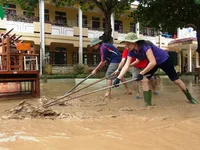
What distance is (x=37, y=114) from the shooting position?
4.10 meters

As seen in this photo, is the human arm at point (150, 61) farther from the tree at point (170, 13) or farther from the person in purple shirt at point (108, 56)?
the tree at point (170, 13)

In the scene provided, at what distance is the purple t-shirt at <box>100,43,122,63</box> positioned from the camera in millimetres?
6934

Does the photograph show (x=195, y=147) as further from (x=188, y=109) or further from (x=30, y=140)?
(x=188, y=109)

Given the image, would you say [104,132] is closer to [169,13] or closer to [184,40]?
[169,13]

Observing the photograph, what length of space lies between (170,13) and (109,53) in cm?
1001

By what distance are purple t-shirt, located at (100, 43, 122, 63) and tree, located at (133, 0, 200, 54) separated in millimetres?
8908

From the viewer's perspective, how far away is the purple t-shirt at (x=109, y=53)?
693 cm

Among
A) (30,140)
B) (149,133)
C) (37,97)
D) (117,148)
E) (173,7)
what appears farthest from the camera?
(173,7)

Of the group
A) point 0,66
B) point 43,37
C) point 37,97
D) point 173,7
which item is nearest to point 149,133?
point 37,97

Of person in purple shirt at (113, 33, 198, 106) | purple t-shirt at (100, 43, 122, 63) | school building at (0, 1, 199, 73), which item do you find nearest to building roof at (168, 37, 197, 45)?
school building at (0, 1, 199, 73)

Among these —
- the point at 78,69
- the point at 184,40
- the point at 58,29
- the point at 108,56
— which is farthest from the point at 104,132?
the point at 184,40

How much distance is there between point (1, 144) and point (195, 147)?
1767 mm

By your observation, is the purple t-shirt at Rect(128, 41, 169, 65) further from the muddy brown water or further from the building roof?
the building roof

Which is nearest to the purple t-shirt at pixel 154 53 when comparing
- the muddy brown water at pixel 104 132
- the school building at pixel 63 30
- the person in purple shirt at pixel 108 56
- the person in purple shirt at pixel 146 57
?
the person in purple shirt at pixel 146 57
